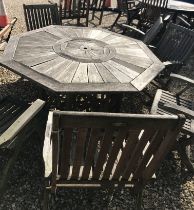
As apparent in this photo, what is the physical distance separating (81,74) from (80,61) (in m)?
0.35

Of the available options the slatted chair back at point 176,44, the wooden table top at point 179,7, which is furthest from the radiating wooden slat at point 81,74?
the wooden table top at point 179,7

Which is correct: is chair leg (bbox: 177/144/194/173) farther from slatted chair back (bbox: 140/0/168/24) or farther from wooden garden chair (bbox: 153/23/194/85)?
slatted chair back (bbox: 140/0/168/24)

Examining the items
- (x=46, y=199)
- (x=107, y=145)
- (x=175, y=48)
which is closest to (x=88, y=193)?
(x=46, y=199)

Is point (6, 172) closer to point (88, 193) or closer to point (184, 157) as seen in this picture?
point (88, 193)

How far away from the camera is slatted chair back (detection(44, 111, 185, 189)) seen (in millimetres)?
2021

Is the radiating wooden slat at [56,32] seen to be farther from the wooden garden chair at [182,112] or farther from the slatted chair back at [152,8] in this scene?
the slatted chair back at [152,8]

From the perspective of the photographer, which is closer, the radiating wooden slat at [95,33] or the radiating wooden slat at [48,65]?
the radiating wooden slat at [48,65]

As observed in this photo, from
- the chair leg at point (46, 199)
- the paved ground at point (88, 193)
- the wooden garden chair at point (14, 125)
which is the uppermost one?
the wooden garden chair at point (14, 125)

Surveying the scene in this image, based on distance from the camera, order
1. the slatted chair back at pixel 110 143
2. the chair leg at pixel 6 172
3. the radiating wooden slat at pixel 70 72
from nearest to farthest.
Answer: the slatted chair back at pixel 110 143
the chair leg at pixel 6 172
the radiating wooden slat at pixel 70 72

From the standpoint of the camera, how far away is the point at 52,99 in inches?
172

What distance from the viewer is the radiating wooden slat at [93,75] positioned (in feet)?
11.0

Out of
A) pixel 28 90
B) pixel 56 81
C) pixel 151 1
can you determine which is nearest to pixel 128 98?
pixel 28 90

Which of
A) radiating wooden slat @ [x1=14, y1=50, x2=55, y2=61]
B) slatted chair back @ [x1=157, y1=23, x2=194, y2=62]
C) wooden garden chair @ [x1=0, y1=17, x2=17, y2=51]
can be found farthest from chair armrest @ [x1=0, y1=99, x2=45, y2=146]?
slatted chair back @ [x1=157, y1=23, x2=194, y2=62]

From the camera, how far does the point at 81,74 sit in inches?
134
